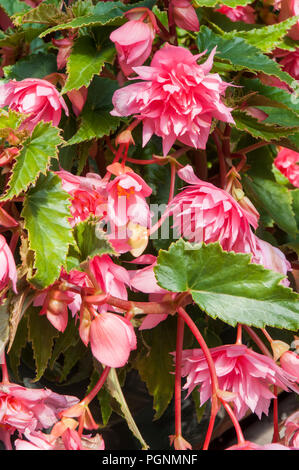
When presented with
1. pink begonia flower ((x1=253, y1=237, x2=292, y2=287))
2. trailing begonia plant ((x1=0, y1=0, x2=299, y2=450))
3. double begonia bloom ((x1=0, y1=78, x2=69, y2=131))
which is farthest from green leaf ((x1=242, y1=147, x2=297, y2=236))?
double begonia bloom ((x1=0, y1=78, x2=69, y2=131))

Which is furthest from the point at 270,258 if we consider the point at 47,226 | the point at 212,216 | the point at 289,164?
the point at 289,164

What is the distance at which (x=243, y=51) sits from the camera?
45cm

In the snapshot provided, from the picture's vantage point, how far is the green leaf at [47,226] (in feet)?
1.12

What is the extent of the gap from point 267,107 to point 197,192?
0.52 feet

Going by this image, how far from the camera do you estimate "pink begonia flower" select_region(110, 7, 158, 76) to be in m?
0.40

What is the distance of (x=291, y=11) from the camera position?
511mm

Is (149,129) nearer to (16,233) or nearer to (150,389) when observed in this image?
(16,233)

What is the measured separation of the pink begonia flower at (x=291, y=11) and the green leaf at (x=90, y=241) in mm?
309

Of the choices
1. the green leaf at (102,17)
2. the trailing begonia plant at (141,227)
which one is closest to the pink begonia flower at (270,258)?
the trailing begonia plant at (141,227)

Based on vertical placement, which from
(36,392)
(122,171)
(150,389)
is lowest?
(150,389)

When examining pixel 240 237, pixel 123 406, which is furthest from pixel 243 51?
pixel 123 406

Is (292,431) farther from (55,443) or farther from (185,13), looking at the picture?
(185,13)

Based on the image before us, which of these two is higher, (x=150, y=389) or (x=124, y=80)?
(x=124, y=80)

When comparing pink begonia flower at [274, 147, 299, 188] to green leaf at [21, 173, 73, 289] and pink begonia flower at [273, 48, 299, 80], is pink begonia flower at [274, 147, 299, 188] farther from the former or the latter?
green leaf at [21, 173, 73, 289]
